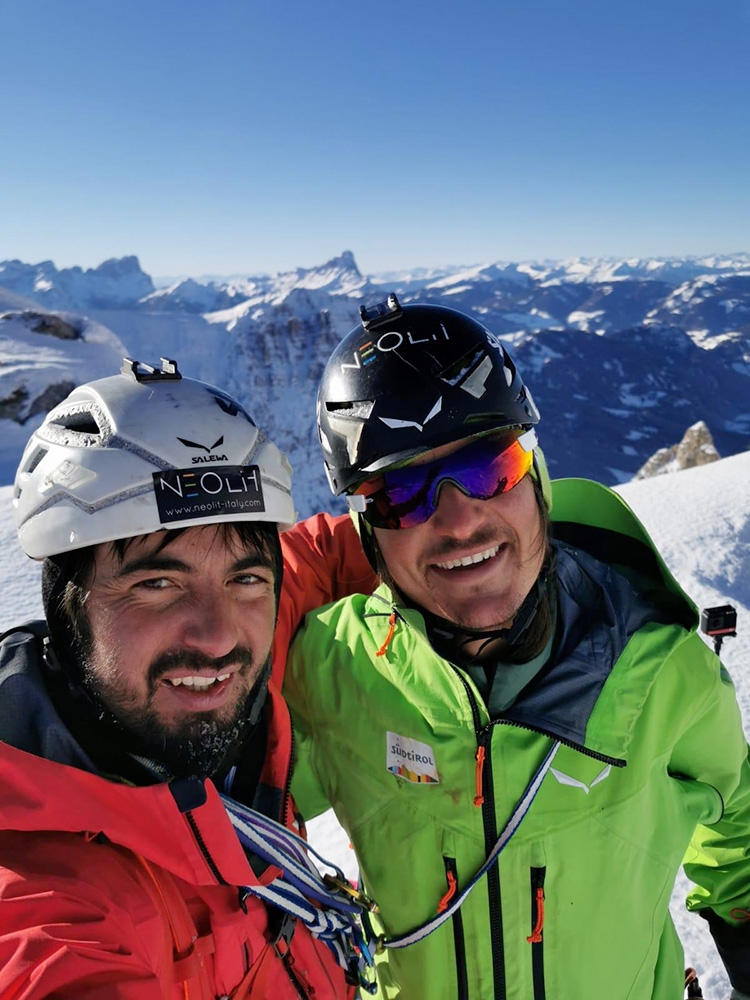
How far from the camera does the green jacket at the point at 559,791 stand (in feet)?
6.11

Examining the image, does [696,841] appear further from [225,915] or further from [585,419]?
[585,419]

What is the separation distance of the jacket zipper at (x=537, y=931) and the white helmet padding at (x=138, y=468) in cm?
149

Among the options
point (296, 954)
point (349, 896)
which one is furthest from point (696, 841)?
point (296, 954)

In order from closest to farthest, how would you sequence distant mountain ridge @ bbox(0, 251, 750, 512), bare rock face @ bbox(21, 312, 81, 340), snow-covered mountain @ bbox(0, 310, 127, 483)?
snow-covered mountain @ bbox(0, 310, 127, 483) → bare rock face @ bbox(21, 312, 81, 340) → distant mountain ridge @ bbox(0, 251, 750, 512)

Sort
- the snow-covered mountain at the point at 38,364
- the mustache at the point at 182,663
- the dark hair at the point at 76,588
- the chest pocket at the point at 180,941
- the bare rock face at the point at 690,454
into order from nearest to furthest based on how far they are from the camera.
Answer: the chest pocket at the point at 180,941, the mustache at the point at 182,663, the dark hair at the point at 76,588, the snow-covered mountain at the point at 38,364, the bare rock face at the point at 690,454

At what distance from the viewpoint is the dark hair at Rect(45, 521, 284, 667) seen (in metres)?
1.81

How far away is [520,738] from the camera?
74.9 inches

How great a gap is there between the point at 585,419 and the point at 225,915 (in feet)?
568

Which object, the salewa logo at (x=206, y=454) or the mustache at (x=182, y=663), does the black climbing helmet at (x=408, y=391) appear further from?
the mustache at (x=182, y=663)

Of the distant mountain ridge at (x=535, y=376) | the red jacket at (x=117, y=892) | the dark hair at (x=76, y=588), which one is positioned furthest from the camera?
the distant mountain ridge at (x=535, y=376)

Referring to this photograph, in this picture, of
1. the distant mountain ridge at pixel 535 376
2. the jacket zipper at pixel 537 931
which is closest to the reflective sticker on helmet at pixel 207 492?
the jacket zipper at pixel 537 931

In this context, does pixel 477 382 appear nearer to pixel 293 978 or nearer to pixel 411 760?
pixel 411 760

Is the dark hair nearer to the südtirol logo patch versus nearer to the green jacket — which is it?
the green jacket

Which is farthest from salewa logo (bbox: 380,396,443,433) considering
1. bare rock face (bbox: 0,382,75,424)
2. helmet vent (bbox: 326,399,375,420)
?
bare rock face (bbox: 0,382,75,424)
